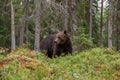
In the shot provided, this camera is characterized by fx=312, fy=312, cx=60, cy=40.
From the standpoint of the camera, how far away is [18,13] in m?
39.2

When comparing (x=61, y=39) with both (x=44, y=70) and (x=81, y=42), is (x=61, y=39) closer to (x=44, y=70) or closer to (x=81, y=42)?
(x=81, y=42)

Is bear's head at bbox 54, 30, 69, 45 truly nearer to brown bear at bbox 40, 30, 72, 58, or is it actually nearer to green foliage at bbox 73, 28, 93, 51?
brown bear at bbox 40, 30, 72, 58

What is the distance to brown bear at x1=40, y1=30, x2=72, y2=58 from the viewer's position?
15.3 meters

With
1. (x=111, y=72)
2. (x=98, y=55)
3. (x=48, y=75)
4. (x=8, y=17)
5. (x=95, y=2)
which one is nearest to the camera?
(x=48, y=75)

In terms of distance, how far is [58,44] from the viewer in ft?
50.6

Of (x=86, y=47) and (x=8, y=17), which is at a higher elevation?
(x=8, y=17)

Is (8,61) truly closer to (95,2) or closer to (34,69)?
(34,69)

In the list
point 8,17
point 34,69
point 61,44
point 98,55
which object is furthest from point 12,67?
point 8,17

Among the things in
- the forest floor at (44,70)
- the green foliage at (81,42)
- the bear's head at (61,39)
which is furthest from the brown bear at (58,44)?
the green foliage at (81,42)

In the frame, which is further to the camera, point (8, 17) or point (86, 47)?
point (8, 17)

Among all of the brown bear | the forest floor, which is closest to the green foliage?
the brown bear

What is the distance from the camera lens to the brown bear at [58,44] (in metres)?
15.3

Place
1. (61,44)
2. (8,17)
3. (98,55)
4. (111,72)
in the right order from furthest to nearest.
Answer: (8,17) → (61,44) → (98,55) → (111,72)

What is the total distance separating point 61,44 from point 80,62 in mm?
4432
